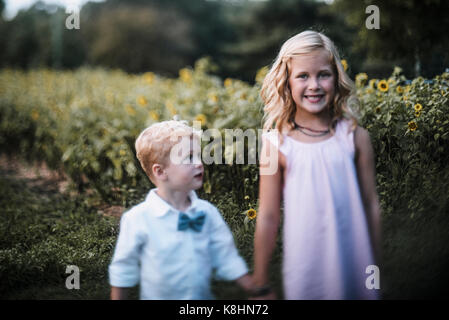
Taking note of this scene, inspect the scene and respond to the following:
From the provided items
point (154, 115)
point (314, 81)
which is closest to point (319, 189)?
point (314, 81)

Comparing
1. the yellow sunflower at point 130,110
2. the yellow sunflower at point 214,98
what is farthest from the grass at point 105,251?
the yellow sunflower at point 130,110

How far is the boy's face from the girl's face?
1.70ft

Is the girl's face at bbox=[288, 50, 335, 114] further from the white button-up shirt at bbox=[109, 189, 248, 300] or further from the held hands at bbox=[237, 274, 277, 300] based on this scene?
the held hands at bbox=[237, 274, 277, 300]

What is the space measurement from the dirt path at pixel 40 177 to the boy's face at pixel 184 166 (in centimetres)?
208

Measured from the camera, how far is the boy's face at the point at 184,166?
5.83ft

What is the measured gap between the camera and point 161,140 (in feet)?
5.85

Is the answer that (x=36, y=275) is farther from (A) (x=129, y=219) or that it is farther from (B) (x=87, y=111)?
(B) (x=87, y=111)

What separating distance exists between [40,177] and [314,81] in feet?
14.7

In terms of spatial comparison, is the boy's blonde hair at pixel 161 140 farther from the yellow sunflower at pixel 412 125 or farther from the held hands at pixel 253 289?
the yellow sunflower at pixel 412 125

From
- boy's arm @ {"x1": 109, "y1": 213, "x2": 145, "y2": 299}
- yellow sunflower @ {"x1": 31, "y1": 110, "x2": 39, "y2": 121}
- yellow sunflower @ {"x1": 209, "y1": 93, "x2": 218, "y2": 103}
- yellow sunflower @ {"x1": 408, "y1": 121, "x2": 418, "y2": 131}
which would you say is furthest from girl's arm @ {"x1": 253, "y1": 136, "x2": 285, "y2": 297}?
yellow sunflower @ {"x1": 31, "y1": 110, "x2": 39, "y2": 121}

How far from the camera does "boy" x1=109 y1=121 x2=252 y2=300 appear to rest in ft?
5.54

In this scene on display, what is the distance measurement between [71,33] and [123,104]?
54.9 feet

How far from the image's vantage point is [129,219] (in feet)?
5.56

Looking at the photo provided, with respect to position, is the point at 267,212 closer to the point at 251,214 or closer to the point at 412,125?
the point at 251,214
